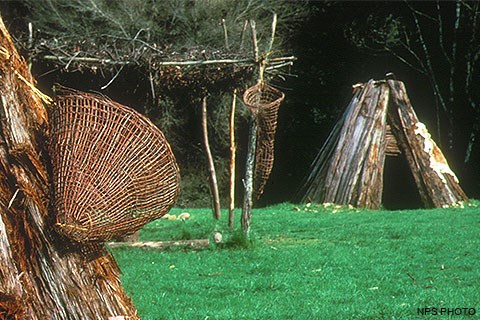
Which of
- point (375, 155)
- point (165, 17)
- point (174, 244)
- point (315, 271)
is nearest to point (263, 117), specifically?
point (174, 244)

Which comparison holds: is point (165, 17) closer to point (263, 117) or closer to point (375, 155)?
point (375, 155)

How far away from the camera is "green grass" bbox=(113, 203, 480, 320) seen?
6.43 meters

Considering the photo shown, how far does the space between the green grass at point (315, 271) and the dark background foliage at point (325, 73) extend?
6968 mm

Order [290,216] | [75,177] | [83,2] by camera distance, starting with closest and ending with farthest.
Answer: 1. [75,177]
2. [290,216]
3. [83,2]

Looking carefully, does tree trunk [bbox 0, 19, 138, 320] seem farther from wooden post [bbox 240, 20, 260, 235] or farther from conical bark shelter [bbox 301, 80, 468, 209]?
conical bark shelter [bbox 301, 80, 468, 209]

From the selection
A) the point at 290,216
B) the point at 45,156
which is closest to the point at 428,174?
the point at 290,216

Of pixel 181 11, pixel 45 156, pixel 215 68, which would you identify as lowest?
pixel 45 156

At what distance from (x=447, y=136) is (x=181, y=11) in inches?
274

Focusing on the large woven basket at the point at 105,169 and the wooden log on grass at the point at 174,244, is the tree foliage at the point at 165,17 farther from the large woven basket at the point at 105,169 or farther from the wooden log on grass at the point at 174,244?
the large woven basket at the point at 105,169

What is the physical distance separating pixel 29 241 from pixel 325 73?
17.4m

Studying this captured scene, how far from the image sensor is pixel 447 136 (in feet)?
64.3

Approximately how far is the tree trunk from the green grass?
1.80 meters

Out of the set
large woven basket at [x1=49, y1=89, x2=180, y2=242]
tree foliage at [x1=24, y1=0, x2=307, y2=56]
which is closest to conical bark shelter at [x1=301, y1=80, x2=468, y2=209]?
tree foliage at [x1=24, y1=0, x2=307, y2=56]

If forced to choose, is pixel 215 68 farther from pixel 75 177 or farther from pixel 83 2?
pixel 83 2
